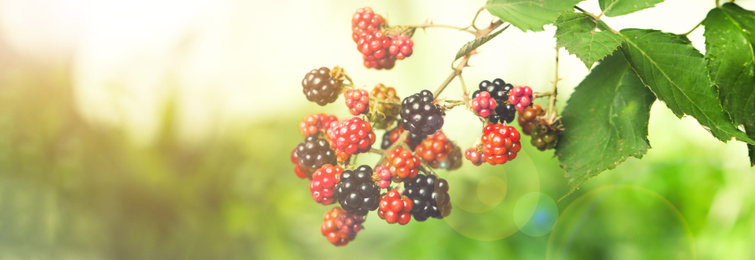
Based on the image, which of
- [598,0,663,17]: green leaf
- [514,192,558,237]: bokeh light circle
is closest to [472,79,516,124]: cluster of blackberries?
[598,0,663,17]: green leaf

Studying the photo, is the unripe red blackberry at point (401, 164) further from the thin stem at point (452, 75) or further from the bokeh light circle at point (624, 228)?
the bokeh light circle at point (624, 228)

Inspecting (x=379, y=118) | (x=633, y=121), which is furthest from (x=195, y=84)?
(x=633, y=121)

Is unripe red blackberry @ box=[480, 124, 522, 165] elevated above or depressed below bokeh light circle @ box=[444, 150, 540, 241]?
above

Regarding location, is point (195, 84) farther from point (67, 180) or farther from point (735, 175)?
point (735, 175)

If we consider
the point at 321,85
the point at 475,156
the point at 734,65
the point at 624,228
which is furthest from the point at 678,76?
the point at 624,228

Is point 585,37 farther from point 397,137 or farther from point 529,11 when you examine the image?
point 397,137

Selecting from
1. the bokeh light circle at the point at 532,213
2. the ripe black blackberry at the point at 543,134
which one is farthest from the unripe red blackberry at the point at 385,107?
the bokeh light circle at the point at 532,213

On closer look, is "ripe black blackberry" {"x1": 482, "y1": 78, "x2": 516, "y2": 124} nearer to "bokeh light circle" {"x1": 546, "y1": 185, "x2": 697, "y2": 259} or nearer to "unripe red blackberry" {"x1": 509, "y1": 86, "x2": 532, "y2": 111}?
"unripe red blackberry" {"x1": 509, "y1": 86, "x2": 532, "y2": 111}
